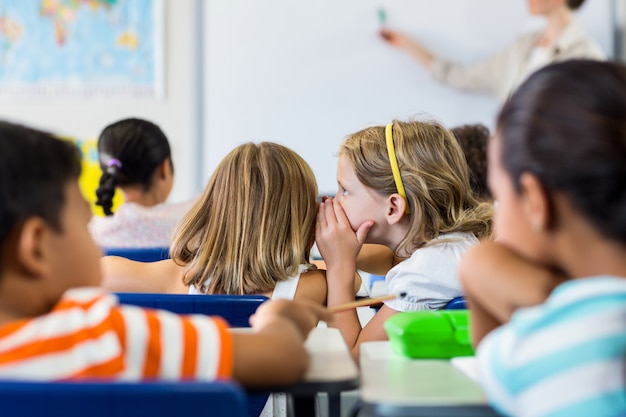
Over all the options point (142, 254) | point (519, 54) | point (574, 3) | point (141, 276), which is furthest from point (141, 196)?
point (574, 3)

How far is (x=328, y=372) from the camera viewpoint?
2.95ft

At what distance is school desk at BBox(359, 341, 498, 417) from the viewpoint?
0.78 m

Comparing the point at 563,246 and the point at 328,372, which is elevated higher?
the point at 563,246

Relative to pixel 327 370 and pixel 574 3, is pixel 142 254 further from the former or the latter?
pixel 574 3

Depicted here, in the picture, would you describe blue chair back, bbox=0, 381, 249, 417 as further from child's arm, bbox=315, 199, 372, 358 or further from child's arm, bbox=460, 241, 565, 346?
child's arm, bbox=315, 199, 372, 358

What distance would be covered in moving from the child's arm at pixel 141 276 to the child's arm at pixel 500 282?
94 centimetres

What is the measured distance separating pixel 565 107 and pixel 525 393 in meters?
0.28

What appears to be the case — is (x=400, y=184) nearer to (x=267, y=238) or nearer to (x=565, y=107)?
(x=267, y=238)

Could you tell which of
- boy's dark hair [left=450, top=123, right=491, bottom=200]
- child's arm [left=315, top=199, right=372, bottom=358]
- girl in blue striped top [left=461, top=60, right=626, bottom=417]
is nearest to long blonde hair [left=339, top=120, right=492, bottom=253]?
child's arm [left=315, top=199, right=372, bottom=358]

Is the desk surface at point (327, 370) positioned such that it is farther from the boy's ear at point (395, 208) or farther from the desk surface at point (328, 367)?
the boy's ear at point (395, 208)

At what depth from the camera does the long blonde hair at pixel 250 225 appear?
1.68m

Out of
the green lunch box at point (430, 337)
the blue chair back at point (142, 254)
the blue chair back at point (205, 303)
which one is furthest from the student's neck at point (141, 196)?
the green lunch box at point (430, 337)

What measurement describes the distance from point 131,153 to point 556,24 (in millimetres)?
2221

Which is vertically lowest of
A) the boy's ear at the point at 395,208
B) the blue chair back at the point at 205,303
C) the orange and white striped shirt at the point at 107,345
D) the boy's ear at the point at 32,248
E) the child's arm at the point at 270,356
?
the blue chair back at the point at 205,303
